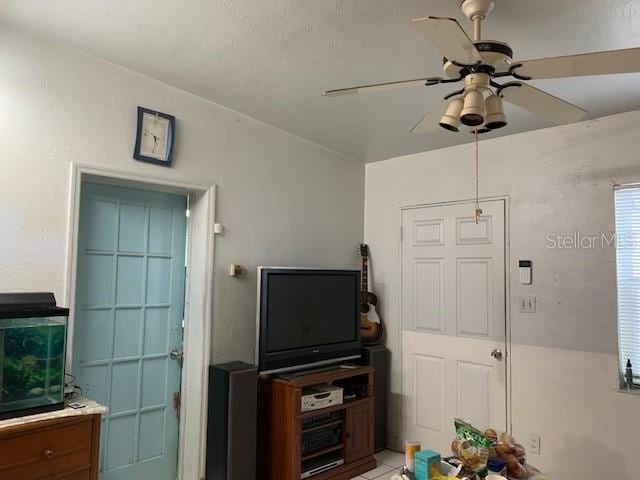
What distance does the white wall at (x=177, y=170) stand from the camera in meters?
2.21

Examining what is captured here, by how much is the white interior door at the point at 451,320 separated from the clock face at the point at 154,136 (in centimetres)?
221

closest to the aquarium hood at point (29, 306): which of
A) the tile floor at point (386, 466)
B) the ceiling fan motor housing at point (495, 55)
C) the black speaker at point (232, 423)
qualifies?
the black speaker at point (232, 423)

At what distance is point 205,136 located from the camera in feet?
9.93

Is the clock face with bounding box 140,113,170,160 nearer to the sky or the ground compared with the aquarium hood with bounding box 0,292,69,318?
nearer to the sky

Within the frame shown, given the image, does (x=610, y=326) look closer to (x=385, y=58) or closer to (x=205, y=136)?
(x=385, y=58)

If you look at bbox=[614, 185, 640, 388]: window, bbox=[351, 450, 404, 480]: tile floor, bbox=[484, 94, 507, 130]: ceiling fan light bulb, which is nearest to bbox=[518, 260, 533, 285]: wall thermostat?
bbox=[614, 185, 640, 388]: window

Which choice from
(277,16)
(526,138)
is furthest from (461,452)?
(526,138)

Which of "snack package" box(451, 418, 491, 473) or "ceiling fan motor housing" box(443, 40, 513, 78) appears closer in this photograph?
"ceiling fan motor housing" box(443, 40, 513, 78)

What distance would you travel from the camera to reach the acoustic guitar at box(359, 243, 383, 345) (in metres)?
4.05

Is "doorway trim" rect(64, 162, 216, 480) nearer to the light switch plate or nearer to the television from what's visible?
the television

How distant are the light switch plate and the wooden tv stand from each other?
48.8 inches

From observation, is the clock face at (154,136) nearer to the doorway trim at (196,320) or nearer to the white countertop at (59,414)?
the doorway trim at (196,320)

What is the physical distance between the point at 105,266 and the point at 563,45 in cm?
275

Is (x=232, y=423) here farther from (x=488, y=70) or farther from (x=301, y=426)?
(x=488, y=70)
